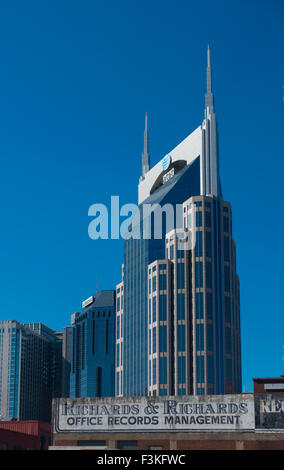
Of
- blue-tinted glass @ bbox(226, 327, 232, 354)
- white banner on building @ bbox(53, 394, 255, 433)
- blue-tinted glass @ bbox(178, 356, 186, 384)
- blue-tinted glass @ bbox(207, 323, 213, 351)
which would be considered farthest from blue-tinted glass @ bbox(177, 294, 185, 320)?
white banner on building @ bbox(53, 394, 255, 433)

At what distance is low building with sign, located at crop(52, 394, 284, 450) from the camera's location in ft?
197

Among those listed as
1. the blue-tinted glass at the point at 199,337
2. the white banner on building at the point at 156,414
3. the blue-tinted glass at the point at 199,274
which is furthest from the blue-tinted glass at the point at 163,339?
the white banner on building at the point at 156,414

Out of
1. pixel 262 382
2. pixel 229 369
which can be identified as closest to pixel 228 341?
pixel 229 369

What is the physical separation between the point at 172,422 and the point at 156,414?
1.52 m

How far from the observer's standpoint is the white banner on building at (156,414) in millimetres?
60812

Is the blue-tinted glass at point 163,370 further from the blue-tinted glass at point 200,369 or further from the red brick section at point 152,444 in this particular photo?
the red brick section at point 152,444

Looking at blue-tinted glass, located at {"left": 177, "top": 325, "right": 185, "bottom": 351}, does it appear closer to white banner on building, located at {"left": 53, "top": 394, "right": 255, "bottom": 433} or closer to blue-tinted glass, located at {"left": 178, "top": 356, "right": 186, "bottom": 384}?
blue-tinted glass, located at {"left": 178, "top": 356, "right": 186, "bottom": 384}

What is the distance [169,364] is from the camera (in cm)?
19662
